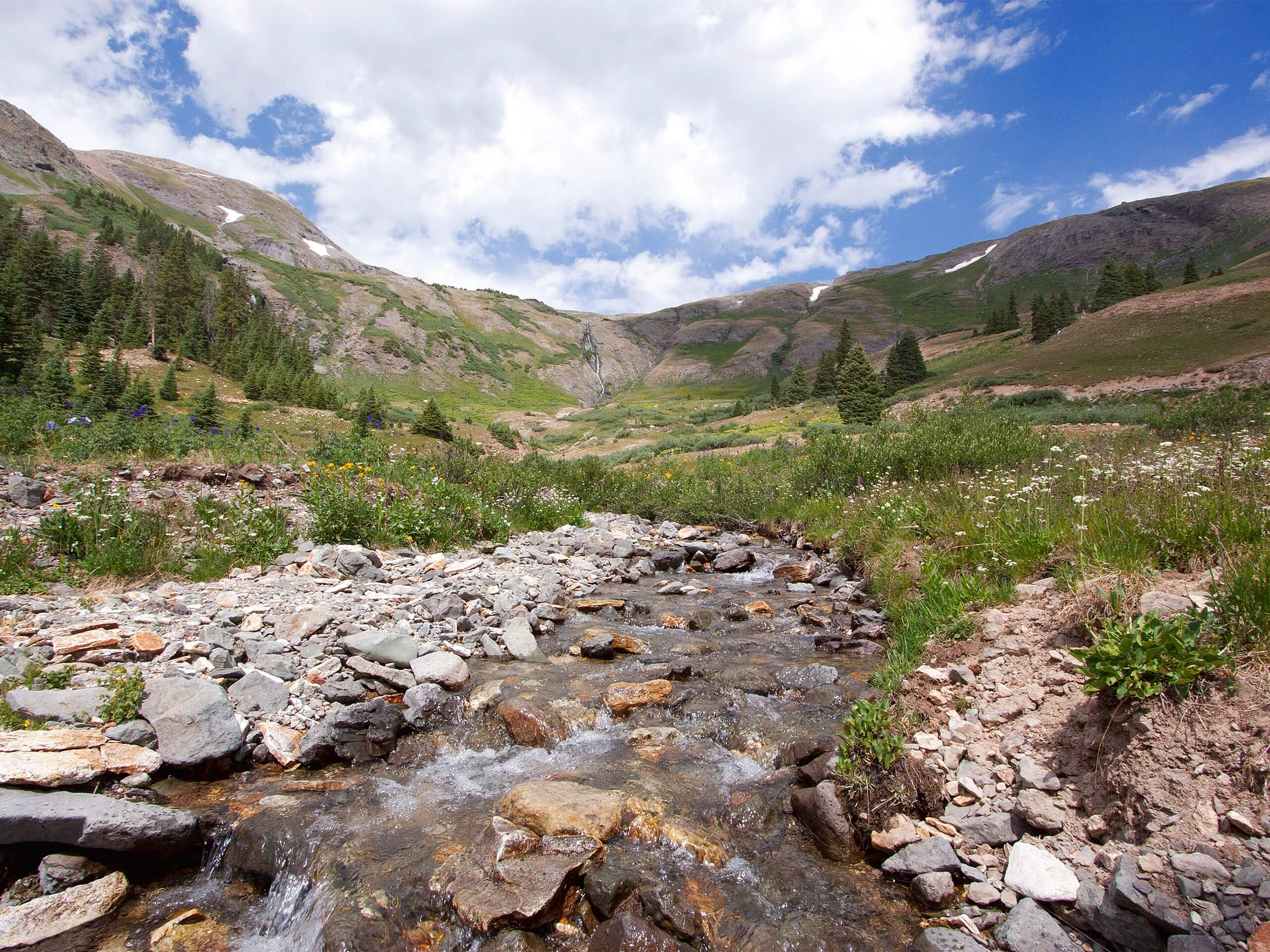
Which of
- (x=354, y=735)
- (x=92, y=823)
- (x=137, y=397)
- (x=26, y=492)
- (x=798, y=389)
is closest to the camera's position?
(x=92, y=823)

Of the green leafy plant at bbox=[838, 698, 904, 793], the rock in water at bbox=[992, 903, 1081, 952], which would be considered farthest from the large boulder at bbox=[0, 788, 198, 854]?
the rock in water at bbox=[992, 903, 1081, 952]

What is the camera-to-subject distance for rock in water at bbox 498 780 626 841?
3.45 meters

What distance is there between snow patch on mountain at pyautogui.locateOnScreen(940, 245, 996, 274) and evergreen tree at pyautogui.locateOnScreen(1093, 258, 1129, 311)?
390 ft

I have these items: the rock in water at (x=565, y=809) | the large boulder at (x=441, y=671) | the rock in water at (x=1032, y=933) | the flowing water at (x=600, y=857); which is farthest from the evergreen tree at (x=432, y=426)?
the rock in water at (x=1032, y=933)

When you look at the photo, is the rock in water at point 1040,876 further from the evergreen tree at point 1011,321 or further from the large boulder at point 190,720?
the evergreen tree at point 1011,321

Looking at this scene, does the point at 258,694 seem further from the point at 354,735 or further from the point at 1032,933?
the point at 1032,933

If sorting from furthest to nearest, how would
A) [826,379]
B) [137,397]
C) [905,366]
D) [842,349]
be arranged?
[905,366], [842,349], [826,379], [137,397]

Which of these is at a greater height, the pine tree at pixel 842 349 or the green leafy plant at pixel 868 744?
the pine tree at pixel 842 349

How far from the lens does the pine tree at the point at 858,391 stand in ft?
115

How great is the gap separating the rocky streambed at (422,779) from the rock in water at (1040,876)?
520 millimetres

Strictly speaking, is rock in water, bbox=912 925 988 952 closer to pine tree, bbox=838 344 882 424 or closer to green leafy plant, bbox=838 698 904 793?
green leafy plant, bbox=838 698 904 793

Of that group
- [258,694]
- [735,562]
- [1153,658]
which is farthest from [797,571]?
[258,694]

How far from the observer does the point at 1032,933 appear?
2.49 meters

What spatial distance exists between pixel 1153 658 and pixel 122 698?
6.24 m
